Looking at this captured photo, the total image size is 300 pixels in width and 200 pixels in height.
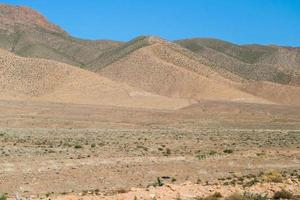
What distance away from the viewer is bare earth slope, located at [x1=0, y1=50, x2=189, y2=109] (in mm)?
100000

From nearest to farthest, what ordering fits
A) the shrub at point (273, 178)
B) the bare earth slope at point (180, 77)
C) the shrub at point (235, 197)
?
1. the shrub at point (235, 197)
2. the shrub at point (273, 178)
3. the bare earth slope at point (180, 77)

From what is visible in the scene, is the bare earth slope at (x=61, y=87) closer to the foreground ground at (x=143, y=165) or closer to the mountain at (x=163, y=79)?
the mountain at (x=163, y=79)

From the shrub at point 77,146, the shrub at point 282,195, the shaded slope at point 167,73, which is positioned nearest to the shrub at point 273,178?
the shrub at point 282,195

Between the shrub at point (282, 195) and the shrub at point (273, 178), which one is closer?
the shrub at point (282, 195)

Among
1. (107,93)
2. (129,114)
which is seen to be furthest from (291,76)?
(129,114)

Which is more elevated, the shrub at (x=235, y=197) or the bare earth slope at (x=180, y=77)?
the bare earth slope at (x=180, y=77)

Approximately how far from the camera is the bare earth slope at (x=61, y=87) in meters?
100

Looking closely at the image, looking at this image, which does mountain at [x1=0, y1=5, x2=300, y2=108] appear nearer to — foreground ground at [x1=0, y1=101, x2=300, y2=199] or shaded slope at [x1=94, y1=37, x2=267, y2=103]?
shaded slope at [x1=94, y1=37, x2=267, y2=103]

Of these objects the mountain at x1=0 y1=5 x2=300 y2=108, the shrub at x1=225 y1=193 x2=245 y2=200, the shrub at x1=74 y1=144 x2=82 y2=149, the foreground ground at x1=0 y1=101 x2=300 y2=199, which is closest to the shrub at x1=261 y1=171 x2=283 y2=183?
the foreground ground at x1=0 y1=101 x2=300 y2=199

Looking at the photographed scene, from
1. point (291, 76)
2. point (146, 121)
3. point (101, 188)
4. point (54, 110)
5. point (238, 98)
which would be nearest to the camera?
point (101, 188)

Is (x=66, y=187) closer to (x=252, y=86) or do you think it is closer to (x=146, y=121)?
(x=146, y=121)

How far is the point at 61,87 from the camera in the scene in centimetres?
10675

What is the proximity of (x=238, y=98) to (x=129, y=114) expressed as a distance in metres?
46.0

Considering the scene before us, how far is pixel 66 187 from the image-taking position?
22.0m
